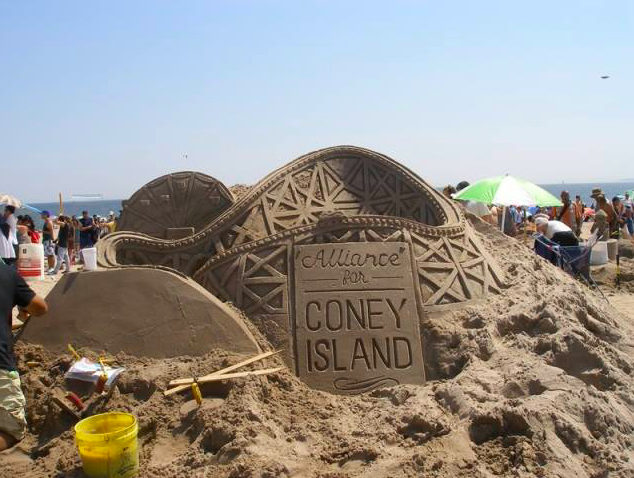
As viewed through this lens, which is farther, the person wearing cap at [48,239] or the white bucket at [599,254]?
the person wearing cap at [48,239]

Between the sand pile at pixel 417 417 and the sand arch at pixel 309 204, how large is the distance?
137 centimetres

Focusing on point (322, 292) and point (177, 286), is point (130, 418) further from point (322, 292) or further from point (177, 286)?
point (322, 292)

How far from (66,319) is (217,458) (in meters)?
1.70

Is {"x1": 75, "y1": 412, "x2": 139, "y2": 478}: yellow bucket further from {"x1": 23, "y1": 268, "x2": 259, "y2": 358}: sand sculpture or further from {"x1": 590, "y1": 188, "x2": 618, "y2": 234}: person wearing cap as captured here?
{"x1": 590, "y1": 188, "x2": 618, "y2": 234}: person wearing cap

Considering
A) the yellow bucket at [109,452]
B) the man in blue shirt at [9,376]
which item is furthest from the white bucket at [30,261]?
the yellow bucket at [109,452]

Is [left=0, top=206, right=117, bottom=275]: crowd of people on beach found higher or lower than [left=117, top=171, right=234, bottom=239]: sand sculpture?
lower

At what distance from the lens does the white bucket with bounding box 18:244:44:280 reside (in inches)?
418

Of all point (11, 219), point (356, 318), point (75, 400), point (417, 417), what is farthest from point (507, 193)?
point (75, 400)

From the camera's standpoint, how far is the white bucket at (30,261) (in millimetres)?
10625

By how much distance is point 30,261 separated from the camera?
10.7 meters

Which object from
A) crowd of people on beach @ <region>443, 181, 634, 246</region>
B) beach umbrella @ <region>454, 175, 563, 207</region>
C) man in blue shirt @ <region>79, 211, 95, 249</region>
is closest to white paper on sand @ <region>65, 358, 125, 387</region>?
crowd of people on beach @ <region>443, 181, 634, 246</region>

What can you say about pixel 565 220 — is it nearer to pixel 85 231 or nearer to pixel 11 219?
pixel 11 219

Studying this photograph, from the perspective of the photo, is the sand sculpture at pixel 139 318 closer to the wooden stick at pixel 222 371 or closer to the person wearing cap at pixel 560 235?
the wooden stick at pixel 222 371

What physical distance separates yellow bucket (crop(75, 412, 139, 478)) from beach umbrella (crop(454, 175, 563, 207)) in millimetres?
7663
